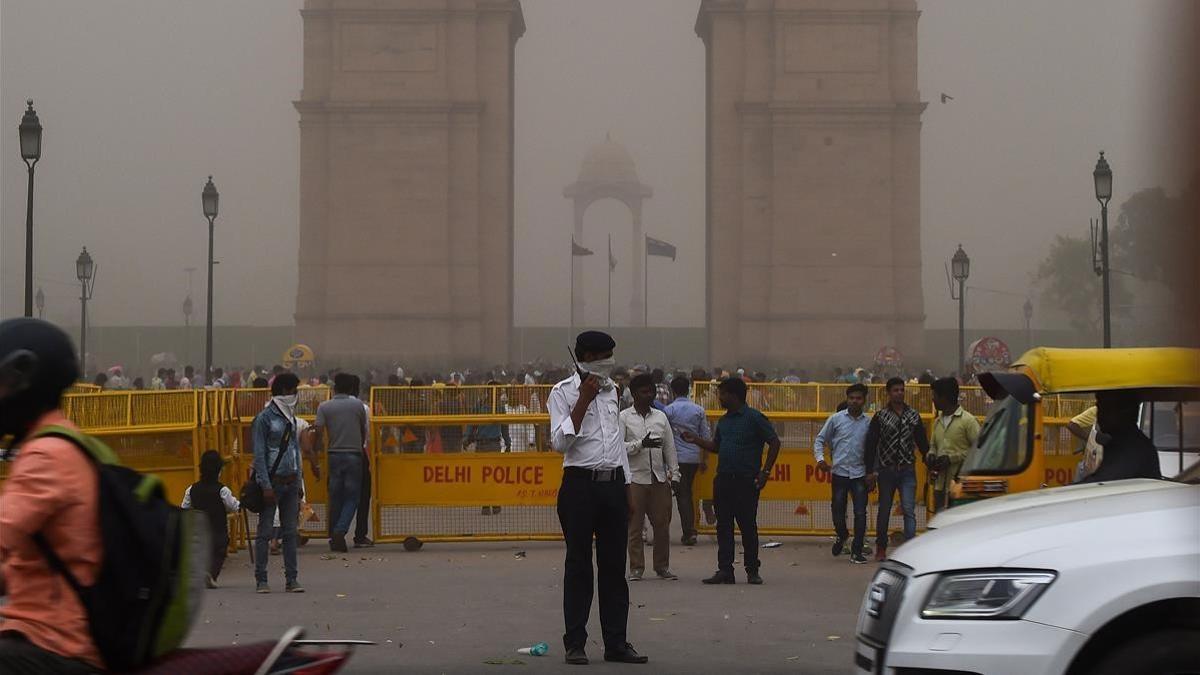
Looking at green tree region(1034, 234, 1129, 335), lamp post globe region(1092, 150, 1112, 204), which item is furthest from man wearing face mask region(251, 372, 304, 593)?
green tree region(1034, 234, 1129, 335)

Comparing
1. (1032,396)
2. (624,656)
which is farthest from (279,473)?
(1032,396)

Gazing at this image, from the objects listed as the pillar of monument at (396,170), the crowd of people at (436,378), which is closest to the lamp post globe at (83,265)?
the crowd of people at (436,378)

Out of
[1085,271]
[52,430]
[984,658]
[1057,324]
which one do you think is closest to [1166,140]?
[52,430]

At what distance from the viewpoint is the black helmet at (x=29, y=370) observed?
3.40 metres

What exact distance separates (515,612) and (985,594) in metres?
5.26

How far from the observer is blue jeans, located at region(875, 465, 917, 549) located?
1212cm

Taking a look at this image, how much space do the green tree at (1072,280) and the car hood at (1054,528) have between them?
38291mm

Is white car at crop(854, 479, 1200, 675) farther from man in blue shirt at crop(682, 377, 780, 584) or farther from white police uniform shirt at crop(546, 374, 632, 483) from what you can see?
man in blue shirt at crop(682, 377, 780, 584)

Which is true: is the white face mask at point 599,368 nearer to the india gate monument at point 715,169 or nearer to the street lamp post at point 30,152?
the street lamp post at point 30,152

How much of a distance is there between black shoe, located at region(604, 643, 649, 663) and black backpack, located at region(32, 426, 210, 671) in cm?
454

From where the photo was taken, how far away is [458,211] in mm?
48938

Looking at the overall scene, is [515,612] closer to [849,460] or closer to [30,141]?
[849,460]

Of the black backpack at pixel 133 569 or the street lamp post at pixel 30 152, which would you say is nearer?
the black backpack at pixel 133 569

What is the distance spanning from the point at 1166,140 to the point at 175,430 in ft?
36.1
